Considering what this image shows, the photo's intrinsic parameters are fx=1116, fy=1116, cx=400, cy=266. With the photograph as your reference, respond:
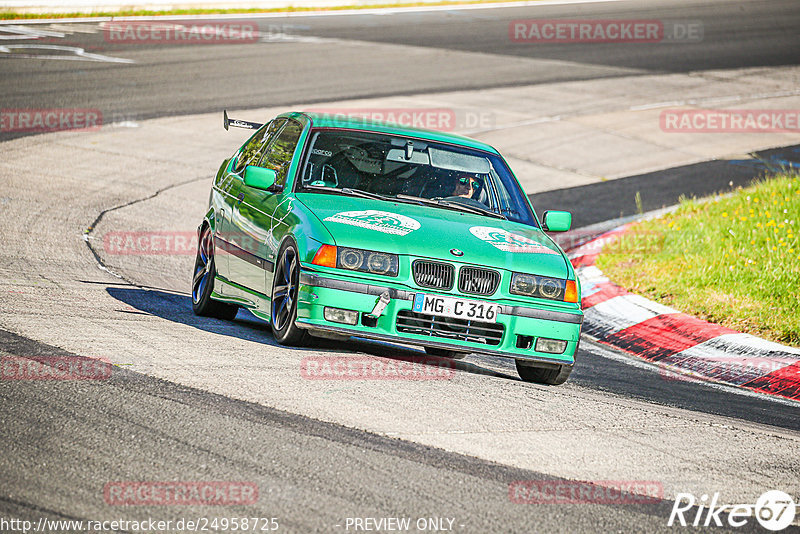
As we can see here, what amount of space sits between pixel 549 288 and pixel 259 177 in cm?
210

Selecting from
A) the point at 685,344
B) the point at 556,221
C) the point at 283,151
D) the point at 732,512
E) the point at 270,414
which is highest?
the point at 283,151

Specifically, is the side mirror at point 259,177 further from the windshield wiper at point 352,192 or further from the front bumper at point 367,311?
the front bumper at point 367,311

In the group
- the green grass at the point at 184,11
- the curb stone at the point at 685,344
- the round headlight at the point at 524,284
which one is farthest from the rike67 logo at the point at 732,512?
the green grass at the point at 184,11

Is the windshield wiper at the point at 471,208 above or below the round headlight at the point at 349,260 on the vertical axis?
above

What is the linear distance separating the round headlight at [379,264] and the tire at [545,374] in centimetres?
124

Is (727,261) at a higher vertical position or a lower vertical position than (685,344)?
higher

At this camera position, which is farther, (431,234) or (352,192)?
(352,192)

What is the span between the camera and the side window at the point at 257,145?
8.58m

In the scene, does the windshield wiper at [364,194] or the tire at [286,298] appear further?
the windshield wiper at [364,194]

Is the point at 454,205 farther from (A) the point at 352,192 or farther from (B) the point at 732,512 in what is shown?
(B) the point at 732,512

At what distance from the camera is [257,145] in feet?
28.7

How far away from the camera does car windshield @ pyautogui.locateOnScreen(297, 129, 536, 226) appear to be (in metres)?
7.63

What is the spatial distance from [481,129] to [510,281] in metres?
12.5

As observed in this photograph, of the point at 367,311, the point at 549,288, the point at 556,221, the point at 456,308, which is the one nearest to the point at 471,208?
the point at 556,221
